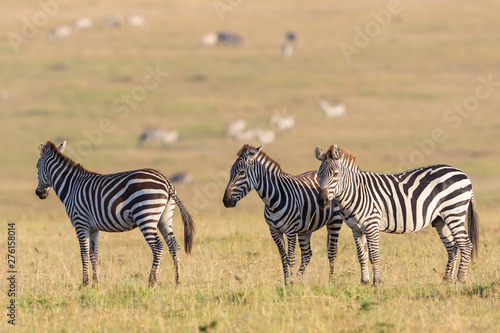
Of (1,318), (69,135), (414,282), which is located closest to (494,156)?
(69,135)

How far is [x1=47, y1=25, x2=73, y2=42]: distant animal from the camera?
201 feet

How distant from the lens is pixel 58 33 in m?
62.2

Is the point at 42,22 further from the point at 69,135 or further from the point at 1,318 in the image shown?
the point at 1,318

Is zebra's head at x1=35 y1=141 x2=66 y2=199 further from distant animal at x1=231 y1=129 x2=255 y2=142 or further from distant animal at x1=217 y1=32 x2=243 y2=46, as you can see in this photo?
distant animal at x1=217 y1=32 x2=243 y2=46

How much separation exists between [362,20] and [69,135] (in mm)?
34992

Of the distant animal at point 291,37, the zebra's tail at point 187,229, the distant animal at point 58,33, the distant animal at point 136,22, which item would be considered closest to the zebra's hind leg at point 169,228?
the zebra's tail at point 187,229

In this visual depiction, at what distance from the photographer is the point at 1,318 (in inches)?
320

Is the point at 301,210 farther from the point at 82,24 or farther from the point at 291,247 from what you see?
the point at 82,24

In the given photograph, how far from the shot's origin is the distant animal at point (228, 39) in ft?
195

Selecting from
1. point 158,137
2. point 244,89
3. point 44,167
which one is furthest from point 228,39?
point 44,167

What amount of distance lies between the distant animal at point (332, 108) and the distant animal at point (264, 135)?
3676mm

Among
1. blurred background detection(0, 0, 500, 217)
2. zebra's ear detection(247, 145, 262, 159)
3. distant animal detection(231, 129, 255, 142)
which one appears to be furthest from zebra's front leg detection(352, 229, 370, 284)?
distant animal detection(231, 129, 255, 142)

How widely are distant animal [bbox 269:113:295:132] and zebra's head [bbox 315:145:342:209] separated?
28057 mm

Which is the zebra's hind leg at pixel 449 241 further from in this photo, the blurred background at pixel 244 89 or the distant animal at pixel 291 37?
the distant animal at pixel 291 37
